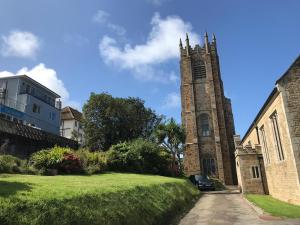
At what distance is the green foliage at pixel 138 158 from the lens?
28.1 metres

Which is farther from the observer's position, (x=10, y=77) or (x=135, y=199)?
(x=10, y=77)

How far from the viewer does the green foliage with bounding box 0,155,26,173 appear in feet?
51.2

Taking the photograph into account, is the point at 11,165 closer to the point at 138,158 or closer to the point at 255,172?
the point at 138,158

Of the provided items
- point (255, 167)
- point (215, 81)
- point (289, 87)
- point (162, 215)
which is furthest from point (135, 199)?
point (215, 81)

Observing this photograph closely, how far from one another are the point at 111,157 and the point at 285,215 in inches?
733

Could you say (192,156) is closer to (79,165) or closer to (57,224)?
(79,165)

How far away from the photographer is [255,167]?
24.3 m

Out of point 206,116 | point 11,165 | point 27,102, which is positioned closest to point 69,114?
point 27,102

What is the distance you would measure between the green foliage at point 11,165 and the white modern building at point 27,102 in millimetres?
16823

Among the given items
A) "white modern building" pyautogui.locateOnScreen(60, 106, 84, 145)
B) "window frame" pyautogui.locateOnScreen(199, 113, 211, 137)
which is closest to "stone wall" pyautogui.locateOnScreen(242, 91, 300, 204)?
"window frame" pyautogui.locateOnScreen(199, 113, 211, 137)

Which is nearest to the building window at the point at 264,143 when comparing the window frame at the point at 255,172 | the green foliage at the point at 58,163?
the window frame at the point at 255,172

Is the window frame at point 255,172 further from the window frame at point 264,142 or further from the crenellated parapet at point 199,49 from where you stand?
the crenellated parapet at point 199,49

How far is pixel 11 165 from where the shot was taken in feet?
52.8

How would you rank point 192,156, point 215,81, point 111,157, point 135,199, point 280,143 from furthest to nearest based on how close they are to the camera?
point 215,81 → point 192,156 → point 111,157 → point 280,143 → point 135,199
